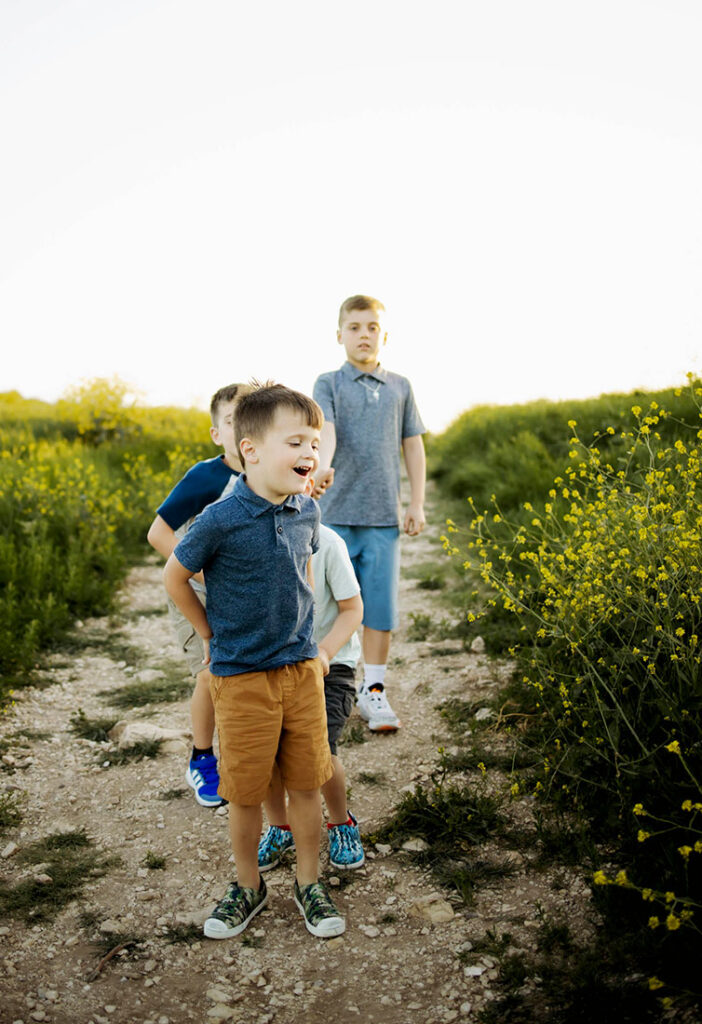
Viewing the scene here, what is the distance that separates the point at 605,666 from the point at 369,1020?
145cm

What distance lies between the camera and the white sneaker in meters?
3.93

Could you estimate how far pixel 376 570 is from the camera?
13.1 feet

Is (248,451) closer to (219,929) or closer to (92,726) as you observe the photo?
(219,929)

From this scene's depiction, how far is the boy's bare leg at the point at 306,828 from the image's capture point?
2.47 m

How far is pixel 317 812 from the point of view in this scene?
2502 millimetres

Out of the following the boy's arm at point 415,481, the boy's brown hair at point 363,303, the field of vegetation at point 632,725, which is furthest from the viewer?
the boy's arm at point 415,481

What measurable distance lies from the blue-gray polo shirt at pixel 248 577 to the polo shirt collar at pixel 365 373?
1768mm

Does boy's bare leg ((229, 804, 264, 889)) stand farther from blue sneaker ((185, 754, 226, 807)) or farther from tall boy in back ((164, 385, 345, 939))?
blue sneaker ((185, 754, 226, 807))

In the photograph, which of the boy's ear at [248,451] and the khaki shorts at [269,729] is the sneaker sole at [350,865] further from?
the boy's ear at [248,451]

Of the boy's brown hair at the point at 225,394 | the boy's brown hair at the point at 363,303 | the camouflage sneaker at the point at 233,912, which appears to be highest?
the boy's brown hair at the point at 363,303

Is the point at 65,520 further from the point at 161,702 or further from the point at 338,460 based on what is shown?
the point at 338,460

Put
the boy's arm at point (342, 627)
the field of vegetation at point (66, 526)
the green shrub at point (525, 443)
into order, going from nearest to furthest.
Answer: the boy's arm at point (342, 627)
the field of vegetation at point (66, 526)
the green shrub at point (525, 443)

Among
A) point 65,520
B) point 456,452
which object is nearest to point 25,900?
point 65,520

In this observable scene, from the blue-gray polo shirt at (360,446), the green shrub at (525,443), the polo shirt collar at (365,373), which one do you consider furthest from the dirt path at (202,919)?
the green shrub at (525,443)
